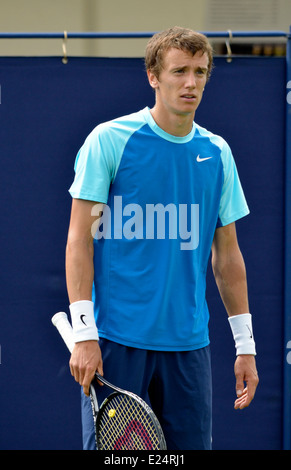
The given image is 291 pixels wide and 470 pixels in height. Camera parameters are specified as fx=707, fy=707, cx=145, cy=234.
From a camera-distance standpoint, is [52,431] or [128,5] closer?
[52,431]

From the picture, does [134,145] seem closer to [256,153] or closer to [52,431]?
[256,153]

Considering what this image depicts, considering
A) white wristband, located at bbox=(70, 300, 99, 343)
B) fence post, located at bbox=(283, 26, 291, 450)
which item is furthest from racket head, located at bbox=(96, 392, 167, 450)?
fence post, located at bbox=(283, 26, 291, 450)

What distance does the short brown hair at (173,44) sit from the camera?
2.48m

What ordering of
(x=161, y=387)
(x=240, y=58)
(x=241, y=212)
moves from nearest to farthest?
1. (x=161, y=387)
2. (x=241, y=212)
3. (x=240, y=58)

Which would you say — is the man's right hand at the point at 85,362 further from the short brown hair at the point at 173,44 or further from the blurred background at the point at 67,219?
the blurred background at the point at 67,219

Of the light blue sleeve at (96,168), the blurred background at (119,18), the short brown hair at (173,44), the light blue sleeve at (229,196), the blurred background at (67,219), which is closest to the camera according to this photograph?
the light blue sleeve at (96,168)

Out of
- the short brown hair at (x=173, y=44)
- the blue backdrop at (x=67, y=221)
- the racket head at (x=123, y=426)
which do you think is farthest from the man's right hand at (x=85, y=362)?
the blue backdrop at (x=67, y=221)

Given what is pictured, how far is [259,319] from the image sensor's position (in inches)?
137

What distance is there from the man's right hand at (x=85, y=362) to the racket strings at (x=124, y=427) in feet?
0.38

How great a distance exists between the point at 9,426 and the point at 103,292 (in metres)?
1.35

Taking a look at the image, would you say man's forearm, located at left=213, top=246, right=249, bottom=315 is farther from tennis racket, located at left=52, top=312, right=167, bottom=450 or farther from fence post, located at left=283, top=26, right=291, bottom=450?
fence post, located at left=283, top=26, right=291, bottom=450

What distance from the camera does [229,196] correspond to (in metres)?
2.72

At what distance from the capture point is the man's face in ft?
8.10

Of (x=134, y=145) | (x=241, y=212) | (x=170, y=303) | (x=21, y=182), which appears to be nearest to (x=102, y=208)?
(x=134, y=145)
